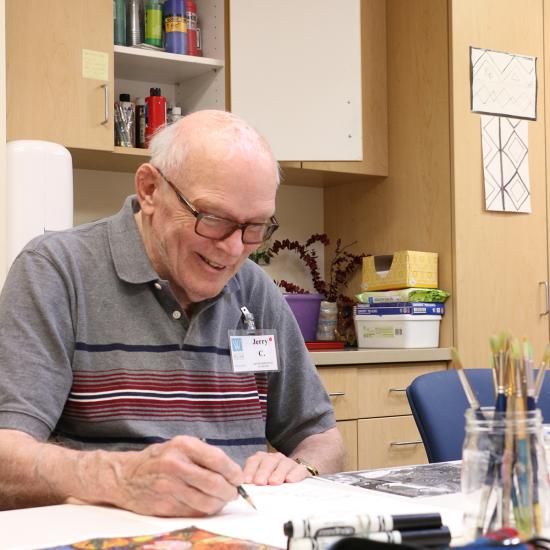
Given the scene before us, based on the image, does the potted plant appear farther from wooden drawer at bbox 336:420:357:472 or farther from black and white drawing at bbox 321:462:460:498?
black and white drawing at bbox 321:462:460:498

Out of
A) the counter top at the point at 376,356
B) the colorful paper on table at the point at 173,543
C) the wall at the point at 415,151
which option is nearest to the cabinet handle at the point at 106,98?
the counter top at the point at 376,356

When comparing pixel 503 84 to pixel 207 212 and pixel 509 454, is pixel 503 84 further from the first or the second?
pixel 509 454

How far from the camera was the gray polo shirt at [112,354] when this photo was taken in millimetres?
1428

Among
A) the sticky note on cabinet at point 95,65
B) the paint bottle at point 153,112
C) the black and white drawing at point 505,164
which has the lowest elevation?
the black and white drawing at point 505,164

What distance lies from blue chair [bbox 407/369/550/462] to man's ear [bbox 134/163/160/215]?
609mm

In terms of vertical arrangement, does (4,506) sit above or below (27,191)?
below

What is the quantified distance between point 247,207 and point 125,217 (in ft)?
0.85

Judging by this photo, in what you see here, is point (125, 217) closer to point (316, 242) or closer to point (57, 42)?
point (57, 42)

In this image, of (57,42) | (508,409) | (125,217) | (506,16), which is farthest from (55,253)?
(506,16)

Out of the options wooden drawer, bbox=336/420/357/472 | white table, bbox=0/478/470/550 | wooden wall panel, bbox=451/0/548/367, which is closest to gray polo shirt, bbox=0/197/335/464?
white table, bbox=0/478/470/550

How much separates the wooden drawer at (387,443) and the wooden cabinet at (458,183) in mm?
358

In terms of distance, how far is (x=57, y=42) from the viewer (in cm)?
281

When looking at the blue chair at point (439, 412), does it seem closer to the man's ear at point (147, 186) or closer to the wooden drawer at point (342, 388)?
the man's ear at point (147, 186)

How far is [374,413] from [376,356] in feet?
0.63
